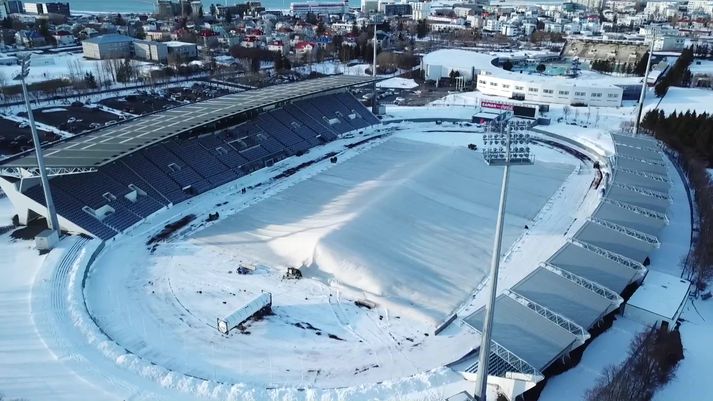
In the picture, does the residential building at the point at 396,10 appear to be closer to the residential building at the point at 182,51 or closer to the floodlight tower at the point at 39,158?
the residential building at the point at 182,51

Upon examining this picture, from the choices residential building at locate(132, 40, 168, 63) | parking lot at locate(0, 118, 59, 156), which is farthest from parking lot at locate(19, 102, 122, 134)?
residential building at locate(132, 40, 168, 63)

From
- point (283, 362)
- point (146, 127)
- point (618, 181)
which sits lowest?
point (283, 362)

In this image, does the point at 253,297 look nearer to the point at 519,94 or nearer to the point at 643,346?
the point at 643,346

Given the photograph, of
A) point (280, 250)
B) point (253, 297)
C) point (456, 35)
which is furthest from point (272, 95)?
point (456, 35)

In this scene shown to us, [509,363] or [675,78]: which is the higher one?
[675,78]

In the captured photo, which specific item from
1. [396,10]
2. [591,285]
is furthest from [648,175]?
[396,10]

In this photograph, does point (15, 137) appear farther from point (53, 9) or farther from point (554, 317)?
point (53, 9)
